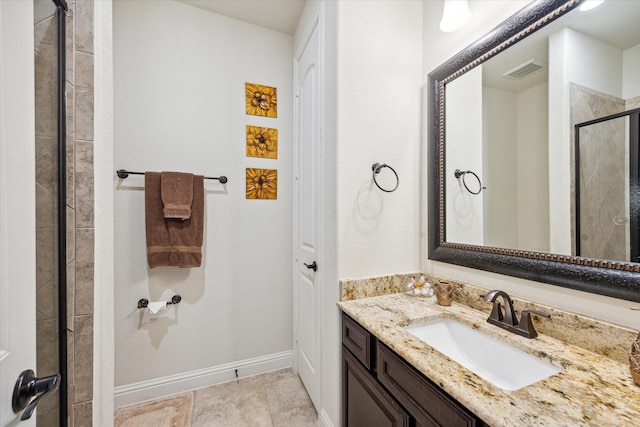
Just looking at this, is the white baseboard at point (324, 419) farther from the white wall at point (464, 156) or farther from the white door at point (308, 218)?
the white wall at point (464, 156)

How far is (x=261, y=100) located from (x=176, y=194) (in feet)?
3.10

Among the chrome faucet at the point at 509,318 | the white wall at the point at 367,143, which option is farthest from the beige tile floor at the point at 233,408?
the chrome faucet at the point at 509,318

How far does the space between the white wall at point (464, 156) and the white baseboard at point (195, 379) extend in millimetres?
1634

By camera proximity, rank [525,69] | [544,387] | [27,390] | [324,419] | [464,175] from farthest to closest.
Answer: [324,419] < [464,175] < [525,69] < [544,387] < [27,390]

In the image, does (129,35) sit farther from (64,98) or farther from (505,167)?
(505,167)

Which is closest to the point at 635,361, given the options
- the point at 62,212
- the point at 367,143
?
the point at 367,143

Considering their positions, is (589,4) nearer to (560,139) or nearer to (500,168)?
(560,139)

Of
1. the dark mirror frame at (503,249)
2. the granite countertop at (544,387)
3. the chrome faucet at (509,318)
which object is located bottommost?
the granite countertop at (544,387)

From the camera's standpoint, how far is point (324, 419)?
138 cm

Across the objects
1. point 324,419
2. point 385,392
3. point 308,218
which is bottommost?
point 324,419

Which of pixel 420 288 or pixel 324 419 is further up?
pixel 420 288

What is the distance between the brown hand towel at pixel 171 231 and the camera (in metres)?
1.62

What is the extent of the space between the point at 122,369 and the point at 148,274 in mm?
624

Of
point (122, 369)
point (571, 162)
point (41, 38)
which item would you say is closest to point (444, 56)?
point (571, 162)
